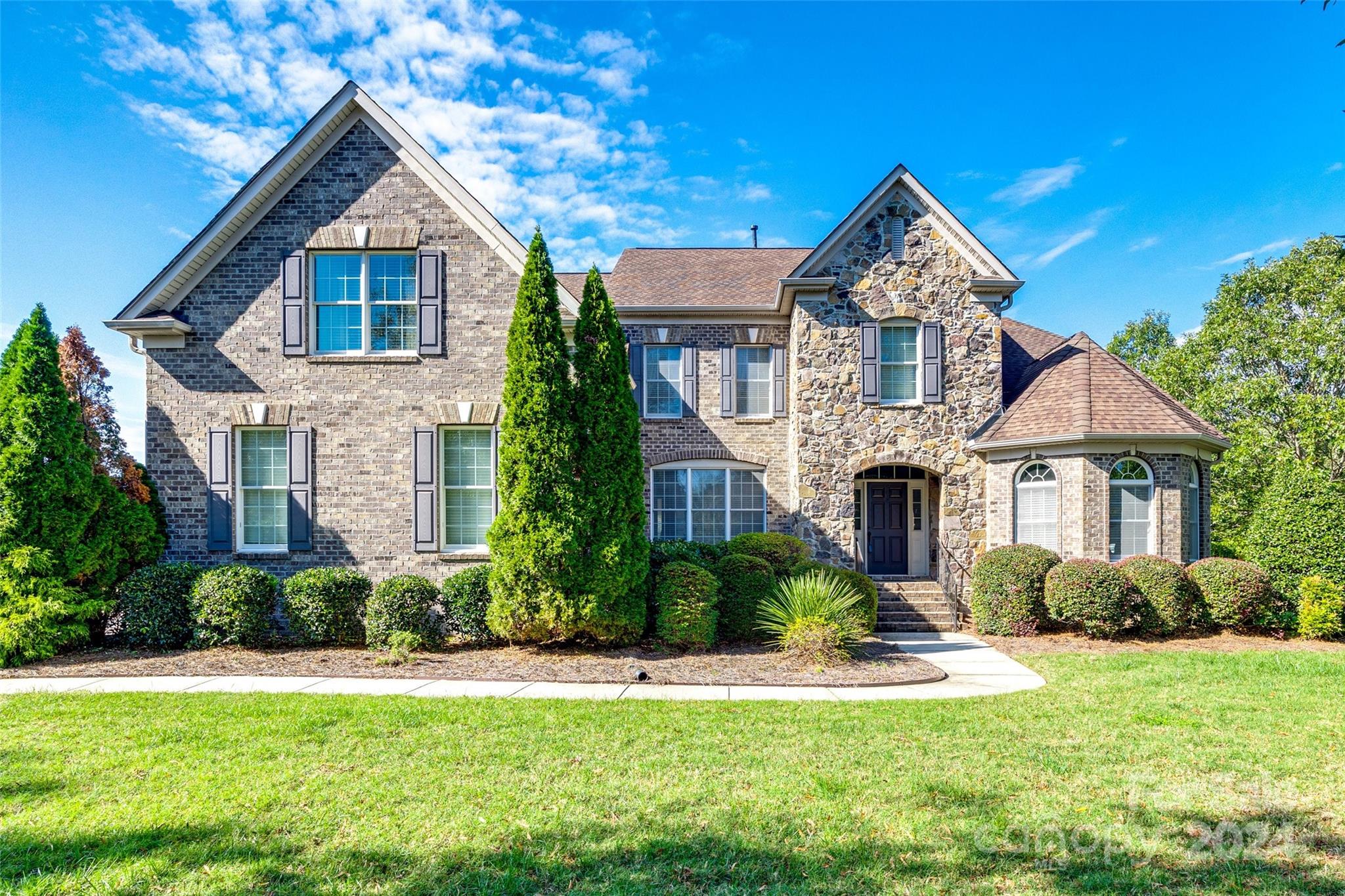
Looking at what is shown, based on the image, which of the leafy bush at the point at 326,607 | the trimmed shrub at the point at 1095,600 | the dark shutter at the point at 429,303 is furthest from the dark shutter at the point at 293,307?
the trimmed shrub at the point at 1095,600

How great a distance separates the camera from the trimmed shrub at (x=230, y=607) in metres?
9.32

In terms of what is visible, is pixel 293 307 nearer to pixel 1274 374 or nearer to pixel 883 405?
pixel 883 405

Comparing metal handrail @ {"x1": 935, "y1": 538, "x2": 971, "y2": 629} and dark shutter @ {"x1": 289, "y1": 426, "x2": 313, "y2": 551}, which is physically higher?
dark shutter @ {"x1": 289, "y1": 426, "x2": 313, "y2": 551}

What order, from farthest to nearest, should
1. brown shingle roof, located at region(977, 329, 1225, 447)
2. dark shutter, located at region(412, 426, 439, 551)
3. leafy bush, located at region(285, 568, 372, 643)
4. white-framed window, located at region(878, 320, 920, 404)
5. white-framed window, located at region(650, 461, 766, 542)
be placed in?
1. white-framed window, located at region(650, 461, 766, 542)
2. white-framed window, located at region(878, 320, 920, 404)
3. brown shingle roof, located at region(977, 329, 1225, 447)
4. dark shutter, located at region(412, 426, 439, 551)
5. leafy bush, located at region(285, 568, 372, 643)

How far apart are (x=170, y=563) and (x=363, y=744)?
6.78m

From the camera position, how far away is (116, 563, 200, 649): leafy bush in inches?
368

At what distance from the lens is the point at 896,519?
14.3m

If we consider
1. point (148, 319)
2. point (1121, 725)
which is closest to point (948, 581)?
point (1121, 725)

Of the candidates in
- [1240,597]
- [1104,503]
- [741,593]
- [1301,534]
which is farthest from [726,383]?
[1301,534]

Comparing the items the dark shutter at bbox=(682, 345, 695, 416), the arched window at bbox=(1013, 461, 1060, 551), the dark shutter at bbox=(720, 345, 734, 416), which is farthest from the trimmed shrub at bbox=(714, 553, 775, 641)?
the arched window at bbox=(1013, 461, 1060, 551)

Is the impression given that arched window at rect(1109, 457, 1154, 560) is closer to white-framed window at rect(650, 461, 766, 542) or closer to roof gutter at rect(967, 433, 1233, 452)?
roof gutter at rect(967, 433, 1233, 452)

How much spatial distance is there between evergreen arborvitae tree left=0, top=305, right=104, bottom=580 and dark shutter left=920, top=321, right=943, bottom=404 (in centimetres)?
1388

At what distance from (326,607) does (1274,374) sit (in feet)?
74.2

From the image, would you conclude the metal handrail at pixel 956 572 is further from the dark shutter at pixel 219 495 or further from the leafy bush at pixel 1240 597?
the dark shutter at pixel 219 495
